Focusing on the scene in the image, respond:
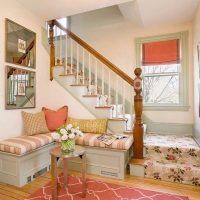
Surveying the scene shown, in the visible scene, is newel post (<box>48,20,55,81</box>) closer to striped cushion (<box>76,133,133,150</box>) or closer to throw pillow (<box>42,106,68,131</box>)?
throw pillow (<box>42,106,68,131</box>)

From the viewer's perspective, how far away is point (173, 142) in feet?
10.5

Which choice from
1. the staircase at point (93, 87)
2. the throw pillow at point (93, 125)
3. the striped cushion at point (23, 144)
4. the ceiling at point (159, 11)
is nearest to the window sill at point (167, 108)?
the staircase at point (93, 87)

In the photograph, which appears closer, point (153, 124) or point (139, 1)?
point (139, 1)

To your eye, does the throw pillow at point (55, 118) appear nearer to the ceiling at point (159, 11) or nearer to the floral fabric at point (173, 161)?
the floral fabric at point (173, 161)

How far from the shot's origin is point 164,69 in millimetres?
4129

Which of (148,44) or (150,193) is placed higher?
(148,44)

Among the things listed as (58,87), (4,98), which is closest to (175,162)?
(58,87)

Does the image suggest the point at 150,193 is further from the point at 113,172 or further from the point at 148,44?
the point at 148,44

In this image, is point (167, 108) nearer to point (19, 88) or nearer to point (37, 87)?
point (37, 87)

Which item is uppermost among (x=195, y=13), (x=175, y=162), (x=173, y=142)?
(x=195, y=13)

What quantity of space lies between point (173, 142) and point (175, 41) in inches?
88.2

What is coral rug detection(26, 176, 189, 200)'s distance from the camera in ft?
7.06

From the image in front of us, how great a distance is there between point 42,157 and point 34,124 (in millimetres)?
581

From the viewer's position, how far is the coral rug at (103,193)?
2150mm
